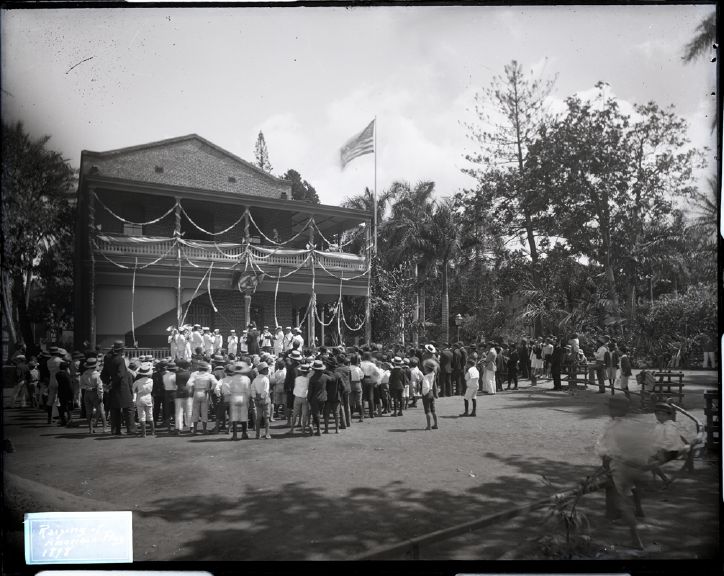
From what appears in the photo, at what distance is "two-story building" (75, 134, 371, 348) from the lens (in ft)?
33.6

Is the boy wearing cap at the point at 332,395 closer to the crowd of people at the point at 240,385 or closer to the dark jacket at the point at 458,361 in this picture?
the crowd of people at the point at 240,385

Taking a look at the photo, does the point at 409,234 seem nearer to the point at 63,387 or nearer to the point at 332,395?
the point at 332,395

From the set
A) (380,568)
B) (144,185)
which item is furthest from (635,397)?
(144,185)

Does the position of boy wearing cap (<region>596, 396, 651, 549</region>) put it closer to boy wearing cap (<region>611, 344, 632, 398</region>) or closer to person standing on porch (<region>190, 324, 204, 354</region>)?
boy wearing cap (<region>611, 344, 632, 398</region>)

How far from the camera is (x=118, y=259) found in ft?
37.4

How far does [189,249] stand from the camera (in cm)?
1453

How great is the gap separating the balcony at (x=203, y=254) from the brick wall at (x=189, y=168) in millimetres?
1573

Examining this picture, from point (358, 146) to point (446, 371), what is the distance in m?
7.46

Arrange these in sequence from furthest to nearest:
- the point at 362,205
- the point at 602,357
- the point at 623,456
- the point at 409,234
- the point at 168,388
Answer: the point at 409,234 → the point at 362,205 → the point at 168,388 → the point at 602,357 → the point at 623,456

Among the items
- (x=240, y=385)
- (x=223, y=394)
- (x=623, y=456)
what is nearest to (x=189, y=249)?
(x=223, y=394)

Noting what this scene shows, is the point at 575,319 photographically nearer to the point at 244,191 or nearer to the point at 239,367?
the point at 239,367

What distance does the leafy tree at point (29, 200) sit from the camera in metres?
6.08

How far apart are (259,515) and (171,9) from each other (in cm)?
617

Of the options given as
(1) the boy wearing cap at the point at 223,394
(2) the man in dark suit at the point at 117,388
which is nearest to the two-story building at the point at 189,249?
(2) the man in dark suit at the point at 117,388
